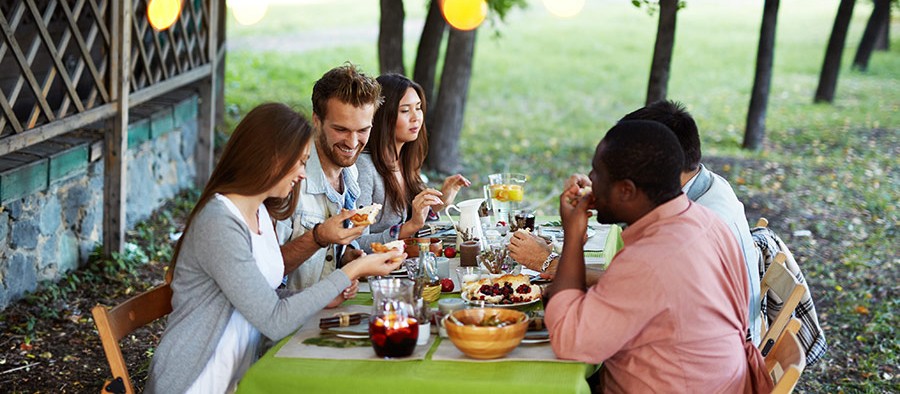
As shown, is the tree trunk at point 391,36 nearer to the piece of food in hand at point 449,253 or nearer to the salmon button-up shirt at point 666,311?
the piece of food in hand at point 449,253

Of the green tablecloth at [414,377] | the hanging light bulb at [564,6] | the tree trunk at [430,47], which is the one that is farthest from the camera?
the hanging light bulb at [564,6]

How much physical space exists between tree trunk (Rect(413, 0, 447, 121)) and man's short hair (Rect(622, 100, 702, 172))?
6086 mm

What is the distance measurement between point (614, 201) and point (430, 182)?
6.89 meters

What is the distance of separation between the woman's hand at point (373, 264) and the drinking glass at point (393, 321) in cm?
29

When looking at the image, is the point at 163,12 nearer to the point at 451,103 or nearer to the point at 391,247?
the point at 451,103

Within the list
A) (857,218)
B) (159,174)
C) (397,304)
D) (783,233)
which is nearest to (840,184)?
(857,218)

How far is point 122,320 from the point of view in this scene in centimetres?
289

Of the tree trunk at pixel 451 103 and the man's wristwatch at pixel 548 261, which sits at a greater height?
the man's wristwatch at pixel 548 261

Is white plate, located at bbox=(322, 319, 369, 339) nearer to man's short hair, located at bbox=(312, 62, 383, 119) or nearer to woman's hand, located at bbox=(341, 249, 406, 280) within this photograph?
woman's hand, located at bbox=(341, 249, 406, 280)

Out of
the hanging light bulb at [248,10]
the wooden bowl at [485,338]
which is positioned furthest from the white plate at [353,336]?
the hanging light bulb at [248,10]

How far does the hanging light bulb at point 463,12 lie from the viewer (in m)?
9.18

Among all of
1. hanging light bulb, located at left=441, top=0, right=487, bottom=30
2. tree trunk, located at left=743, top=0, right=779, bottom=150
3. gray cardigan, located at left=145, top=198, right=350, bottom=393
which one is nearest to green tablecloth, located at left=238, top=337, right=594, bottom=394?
gray cardigan, located at left=145, top=198, right=350, bottom=393

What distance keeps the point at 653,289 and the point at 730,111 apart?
12.7 m

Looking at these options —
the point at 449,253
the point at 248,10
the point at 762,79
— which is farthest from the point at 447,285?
A: the point at 248,10
